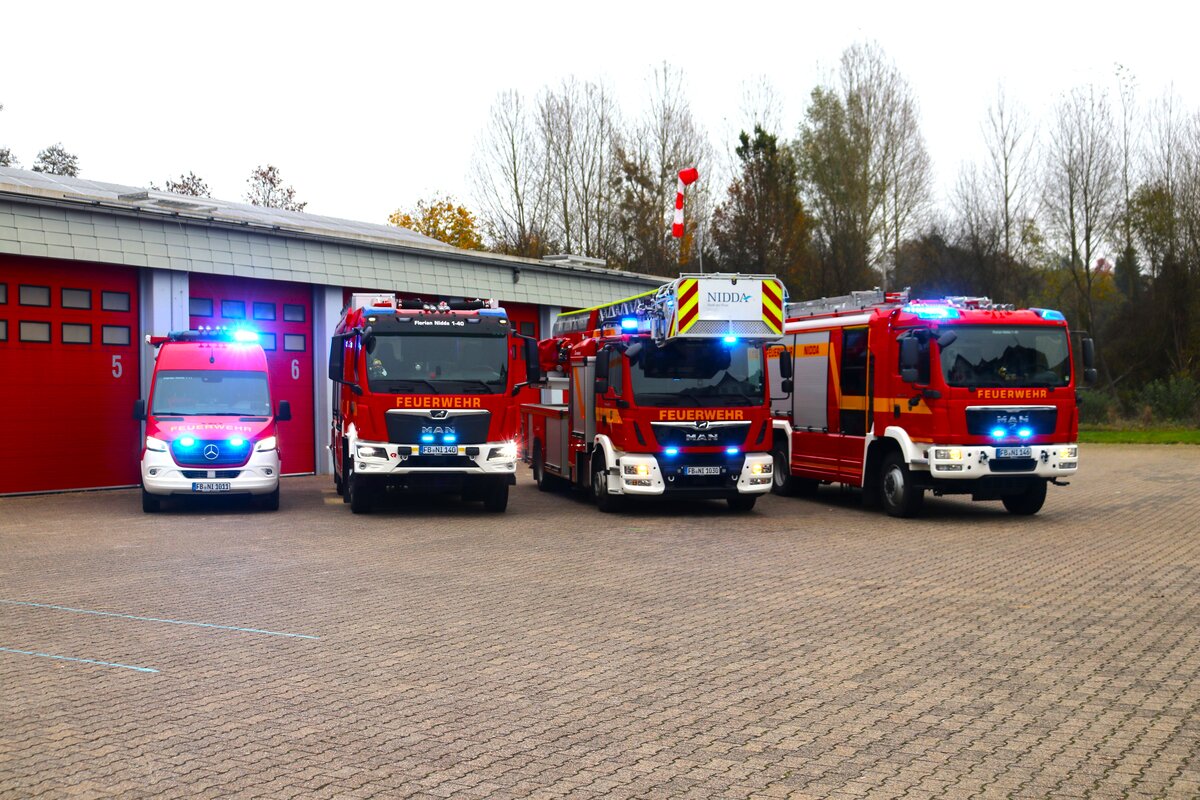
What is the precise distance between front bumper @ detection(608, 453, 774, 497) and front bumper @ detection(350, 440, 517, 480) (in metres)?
1.57

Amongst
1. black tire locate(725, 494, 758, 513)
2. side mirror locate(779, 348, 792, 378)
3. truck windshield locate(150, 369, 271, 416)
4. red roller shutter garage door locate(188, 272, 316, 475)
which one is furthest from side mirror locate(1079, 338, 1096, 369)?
red roller shutter garage door locate(188, 272, 316, 475)

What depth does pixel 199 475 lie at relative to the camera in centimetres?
1752

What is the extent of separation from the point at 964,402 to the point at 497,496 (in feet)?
21.6

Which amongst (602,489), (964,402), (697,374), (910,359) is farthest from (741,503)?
(964,402)

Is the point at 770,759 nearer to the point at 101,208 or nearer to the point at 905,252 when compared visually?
the point at 101,208

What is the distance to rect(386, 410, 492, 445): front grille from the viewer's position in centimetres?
1675

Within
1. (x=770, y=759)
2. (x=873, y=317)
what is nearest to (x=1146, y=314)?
(x=873, y=317)

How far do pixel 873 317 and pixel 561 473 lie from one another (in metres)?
5.79

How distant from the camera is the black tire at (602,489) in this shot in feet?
57.8

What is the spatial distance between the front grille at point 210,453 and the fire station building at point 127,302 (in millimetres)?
4266

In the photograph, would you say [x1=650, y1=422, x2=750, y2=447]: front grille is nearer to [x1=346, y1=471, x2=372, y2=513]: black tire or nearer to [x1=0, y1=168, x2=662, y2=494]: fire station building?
[x1=346, y1=471, x2=372, y2=513]: black tire

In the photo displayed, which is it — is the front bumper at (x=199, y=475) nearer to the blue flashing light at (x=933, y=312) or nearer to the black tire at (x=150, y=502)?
the black tire at (x=150, y=502)

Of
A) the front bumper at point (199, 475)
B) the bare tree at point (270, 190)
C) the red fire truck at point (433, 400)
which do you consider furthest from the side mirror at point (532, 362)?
the bare tree at point (270, 190)

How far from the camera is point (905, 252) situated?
1997 inches
